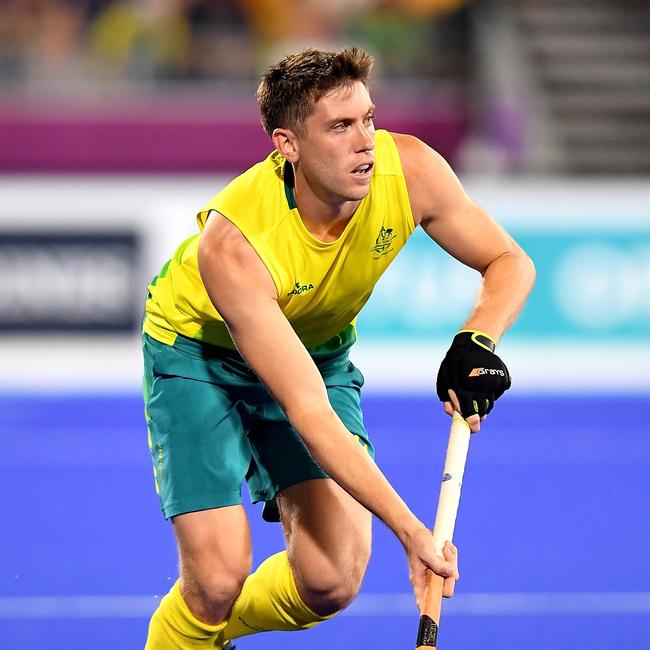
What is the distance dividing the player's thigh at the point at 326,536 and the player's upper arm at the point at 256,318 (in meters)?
0.59

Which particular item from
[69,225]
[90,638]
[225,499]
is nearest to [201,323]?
[225,499]

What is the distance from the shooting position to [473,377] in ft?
10.3

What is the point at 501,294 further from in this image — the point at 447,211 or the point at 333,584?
the point at 333,584

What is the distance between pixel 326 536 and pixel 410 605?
0.96 meters

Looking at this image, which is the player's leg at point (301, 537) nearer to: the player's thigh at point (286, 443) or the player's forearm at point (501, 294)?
the player's thigh at point (286, 443)

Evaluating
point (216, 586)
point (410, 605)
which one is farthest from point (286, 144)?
point (410, 605)

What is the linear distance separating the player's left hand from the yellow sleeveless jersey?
36 centimetres

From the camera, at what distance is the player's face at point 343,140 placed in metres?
3.09

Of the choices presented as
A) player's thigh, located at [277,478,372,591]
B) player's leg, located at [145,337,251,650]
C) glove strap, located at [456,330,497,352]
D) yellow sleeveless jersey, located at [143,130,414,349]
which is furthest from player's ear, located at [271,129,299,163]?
player's thigh, located at [277,478,372,591]

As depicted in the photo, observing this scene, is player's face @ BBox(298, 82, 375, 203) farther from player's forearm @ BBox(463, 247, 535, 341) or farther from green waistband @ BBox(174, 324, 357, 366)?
green waistband @ BBox(174, 324, 357, 366)

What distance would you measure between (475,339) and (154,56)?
764 centimetres

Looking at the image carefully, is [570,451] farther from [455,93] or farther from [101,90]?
[101,90]

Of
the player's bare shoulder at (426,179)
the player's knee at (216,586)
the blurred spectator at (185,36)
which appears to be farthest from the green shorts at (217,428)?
the blurred spectator at (185,36)

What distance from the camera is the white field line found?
4.21m
